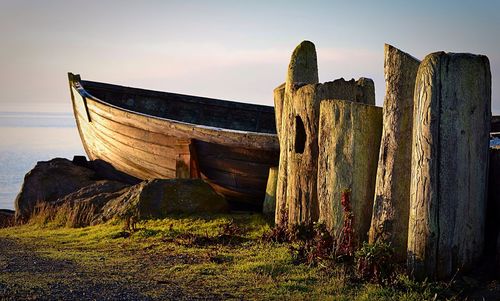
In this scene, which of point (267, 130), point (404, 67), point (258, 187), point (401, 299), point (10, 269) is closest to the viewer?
point (401, 299)

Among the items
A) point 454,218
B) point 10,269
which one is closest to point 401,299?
point 454,218

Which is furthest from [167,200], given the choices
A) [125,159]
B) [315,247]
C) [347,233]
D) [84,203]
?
[125,159]

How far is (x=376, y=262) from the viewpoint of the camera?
6652 mm

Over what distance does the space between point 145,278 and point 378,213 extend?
2661mm

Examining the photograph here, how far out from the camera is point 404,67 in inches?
272

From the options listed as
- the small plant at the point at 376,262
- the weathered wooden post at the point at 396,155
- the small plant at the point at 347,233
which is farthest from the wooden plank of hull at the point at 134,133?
the small plant at the point at 376,262

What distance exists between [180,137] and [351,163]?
5.30m

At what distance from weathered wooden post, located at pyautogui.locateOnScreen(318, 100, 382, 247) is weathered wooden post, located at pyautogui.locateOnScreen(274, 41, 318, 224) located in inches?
47.0

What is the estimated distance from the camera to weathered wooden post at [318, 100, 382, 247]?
743 cm

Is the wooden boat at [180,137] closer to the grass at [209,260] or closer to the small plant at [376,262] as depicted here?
the grass at [209,260]

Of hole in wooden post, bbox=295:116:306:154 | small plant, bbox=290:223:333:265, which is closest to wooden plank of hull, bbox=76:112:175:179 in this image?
hole in wooden post, bbox=295:116:306:154

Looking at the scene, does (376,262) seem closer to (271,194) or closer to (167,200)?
(271,194)

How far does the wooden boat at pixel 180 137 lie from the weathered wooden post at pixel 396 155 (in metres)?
3.63

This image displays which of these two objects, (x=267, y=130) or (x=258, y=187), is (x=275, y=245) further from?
(x=267, y=130)
